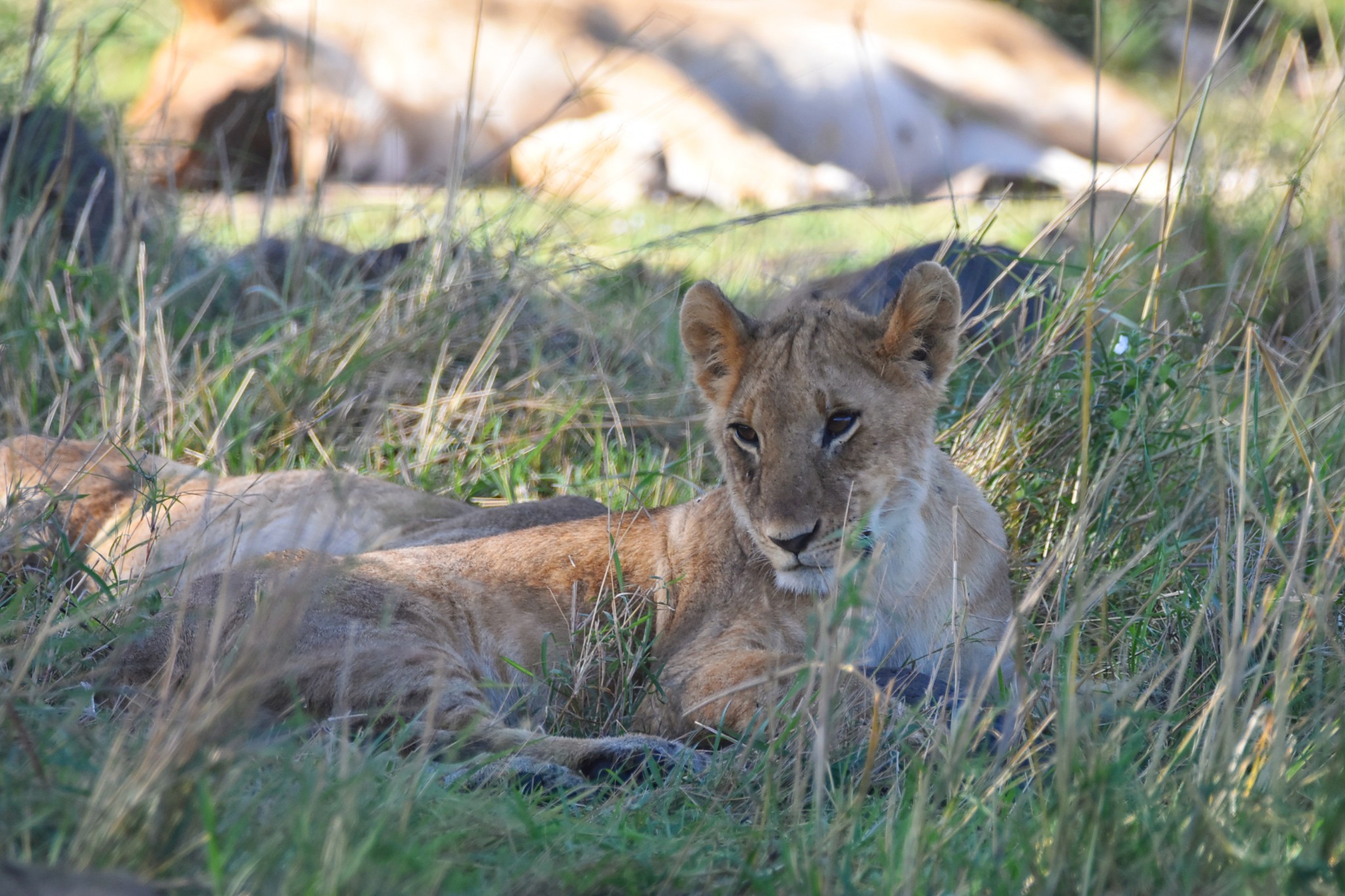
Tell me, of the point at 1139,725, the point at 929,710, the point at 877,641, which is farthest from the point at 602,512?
the point at 1139,725

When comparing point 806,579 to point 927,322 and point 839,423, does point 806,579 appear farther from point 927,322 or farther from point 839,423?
point 927,322

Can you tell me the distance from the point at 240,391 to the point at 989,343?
2470 millimetres

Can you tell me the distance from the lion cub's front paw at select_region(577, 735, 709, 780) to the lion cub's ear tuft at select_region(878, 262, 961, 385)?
43.1 inches

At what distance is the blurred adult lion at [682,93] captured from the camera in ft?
30.6

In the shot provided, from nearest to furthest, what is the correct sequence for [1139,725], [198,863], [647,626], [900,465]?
[198,863] < [1139,725] < [900,465] < [647,626]

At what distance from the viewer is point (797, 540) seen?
9.66 ft

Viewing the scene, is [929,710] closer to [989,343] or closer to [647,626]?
[647,626]

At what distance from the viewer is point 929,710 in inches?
112

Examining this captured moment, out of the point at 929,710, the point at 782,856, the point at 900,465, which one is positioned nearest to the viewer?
the point at 782,856

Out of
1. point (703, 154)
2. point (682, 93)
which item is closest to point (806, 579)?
point (682, 93)

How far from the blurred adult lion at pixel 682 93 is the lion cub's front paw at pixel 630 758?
6.28 metres

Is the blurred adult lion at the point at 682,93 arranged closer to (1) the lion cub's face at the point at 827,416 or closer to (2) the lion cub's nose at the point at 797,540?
(1) the lion cub's face at the point at 827,416

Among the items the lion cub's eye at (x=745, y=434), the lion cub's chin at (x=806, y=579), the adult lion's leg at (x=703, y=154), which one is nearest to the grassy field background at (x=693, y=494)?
the lion cub's chin at (x=806, y=579)

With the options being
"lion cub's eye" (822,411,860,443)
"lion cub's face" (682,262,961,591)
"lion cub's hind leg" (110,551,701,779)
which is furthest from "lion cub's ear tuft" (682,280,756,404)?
"lion cub's hind leg" (110,551,701,779)
